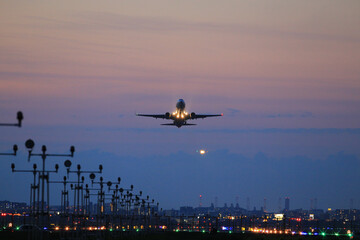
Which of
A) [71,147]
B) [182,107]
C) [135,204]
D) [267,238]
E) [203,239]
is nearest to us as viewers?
[71,147]

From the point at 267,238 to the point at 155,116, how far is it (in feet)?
155

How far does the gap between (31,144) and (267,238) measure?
68384mm

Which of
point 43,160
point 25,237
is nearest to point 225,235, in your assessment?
point 25,237

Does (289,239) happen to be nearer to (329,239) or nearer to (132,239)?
(329,239)

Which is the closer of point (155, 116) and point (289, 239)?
point (289, 239)

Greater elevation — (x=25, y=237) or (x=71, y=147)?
(x=71, y=147)

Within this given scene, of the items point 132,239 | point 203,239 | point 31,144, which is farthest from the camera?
point 203,239

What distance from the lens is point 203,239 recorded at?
13925 centimetres

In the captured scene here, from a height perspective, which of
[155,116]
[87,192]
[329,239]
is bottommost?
[329,239]

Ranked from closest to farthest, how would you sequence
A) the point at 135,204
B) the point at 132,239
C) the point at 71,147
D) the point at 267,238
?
the point at 71,147
the point at 132,239
the point at 267,238
the point at 135,204

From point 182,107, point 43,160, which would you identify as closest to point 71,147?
point 43,160

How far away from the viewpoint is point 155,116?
6471 inches

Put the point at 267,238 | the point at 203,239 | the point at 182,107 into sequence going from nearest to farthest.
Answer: the point at 267,238
the point at 203,239
the point at 182,107

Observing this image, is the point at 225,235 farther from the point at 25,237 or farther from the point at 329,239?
the point at 25,237
